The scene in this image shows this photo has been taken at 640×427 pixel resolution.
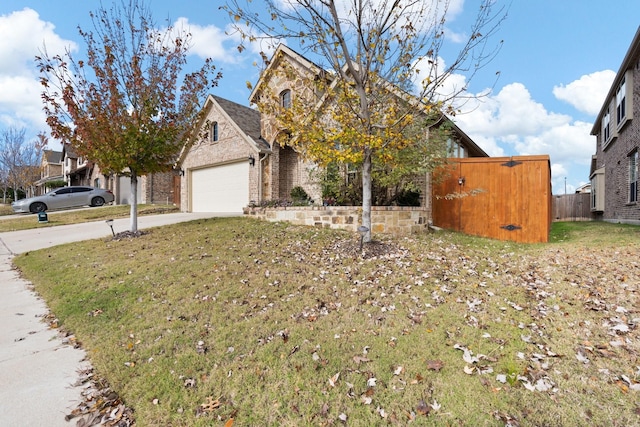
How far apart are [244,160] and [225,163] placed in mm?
A: 1596

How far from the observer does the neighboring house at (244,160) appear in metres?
13.4

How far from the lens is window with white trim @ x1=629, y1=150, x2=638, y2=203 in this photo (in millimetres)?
11523

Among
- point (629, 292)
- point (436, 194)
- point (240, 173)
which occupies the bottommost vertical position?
Result: point (629, 292)

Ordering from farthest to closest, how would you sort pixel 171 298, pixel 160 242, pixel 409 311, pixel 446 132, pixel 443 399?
pixel 446 132 → pixel 160 242 → pixel 171 298 → pixel 409 311 → pixel 443 399

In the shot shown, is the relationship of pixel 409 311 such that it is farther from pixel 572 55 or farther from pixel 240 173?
pixel 240 173

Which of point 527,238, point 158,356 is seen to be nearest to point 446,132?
point 527,238

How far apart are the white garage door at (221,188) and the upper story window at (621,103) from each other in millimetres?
15024

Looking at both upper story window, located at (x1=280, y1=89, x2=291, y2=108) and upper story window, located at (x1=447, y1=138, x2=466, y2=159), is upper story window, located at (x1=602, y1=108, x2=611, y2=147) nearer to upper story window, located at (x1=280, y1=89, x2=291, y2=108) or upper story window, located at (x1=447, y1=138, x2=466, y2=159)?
upper story window, located at (x1=447, y1=138, x2=466, y2=159)

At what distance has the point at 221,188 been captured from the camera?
1611 centimetres

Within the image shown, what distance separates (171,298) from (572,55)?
37.5ft

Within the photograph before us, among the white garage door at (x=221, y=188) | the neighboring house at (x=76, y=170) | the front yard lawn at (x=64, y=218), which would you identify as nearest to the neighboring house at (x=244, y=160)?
the white garage door at (x=221, y=188)

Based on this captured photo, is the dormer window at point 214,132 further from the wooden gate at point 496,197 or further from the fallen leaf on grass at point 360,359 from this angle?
the fallen leaf on grass at point 360,359

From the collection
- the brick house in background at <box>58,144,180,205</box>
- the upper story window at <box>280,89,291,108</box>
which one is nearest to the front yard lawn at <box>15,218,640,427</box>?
the upper story window at <box>280,89,291,108</box>

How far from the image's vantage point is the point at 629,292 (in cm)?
427
